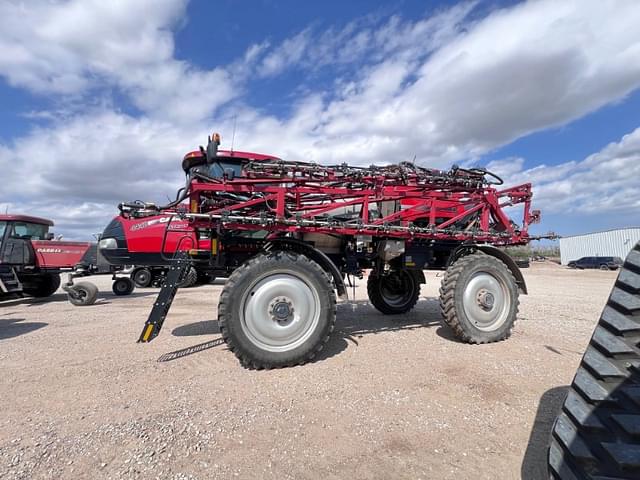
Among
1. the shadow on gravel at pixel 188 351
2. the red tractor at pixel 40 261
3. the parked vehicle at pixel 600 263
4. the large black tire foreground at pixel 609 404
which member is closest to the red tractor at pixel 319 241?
the shadow on gravel at pixel 188 351

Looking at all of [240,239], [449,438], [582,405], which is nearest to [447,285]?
[449,438]

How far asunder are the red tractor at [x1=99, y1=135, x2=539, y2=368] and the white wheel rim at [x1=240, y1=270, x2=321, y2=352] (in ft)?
0.04

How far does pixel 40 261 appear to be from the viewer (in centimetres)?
988

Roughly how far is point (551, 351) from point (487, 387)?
1714 millimetres

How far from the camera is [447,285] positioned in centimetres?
452

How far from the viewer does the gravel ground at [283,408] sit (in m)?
2.00

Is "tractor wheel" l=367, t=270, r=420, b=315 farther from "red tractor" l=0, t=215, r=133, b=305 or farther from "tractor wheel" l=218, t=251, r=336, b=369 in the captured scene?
"red tractor" l=0, t=215, r=133, b=305

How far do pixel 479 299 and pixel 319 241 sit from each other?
2354 millimetres

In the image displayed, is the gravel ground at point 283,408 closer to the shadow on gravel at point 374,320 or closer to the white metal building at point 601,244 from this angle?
the shadow on gravel at point 374,320

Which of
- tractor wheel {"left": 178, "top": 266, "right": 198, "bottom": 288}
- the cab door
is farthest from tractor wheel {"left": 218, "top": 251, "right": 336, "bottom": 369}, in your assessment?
the cab door

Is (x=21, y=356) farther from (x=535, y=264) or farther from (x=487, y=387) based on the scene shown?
(x=535, y=264)

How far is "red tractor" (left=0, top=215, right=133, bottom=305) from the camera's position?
8691 mm

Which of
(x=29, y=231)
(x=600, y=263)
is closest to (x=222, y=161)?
(x=29, y=231)

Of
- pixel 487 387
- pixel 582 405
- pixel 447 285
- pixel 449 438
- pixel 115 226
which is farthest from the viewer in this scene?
pixel 115 226
